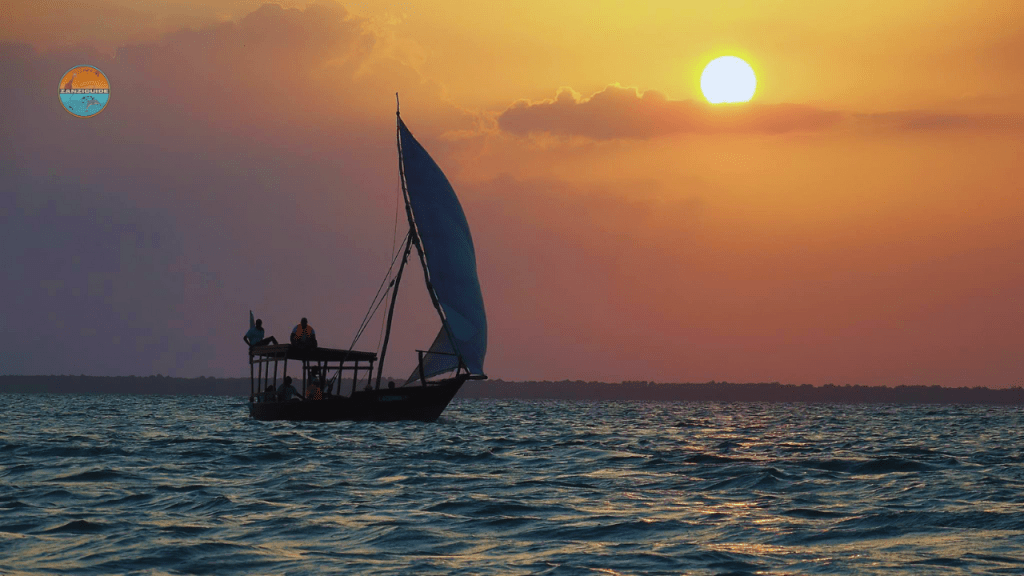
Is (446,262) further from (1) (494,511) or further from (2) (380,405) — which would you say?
(1) (494,511)

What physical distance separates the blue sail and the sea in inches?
571

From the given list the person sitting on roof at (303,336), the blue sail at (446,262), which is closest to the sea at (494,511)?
the person sitting on roof at (303,336)

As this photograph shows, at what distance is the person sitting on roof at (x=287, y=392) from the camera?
4712 cm

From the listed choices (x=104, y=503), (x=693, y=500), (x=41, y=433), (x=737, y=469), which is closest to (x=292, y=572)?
(x=104, y=503)

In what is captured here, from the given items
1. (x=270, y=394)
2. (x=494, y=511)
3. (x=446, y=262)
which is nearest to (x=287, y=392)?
(x=270, y=394)

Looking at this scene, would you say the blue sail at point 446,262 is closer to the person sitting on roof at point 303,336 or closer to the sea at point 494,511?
the person sitting on roof at point 303,336

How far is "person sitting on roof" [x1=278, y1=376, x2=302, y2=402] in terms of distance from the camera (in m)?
47.1

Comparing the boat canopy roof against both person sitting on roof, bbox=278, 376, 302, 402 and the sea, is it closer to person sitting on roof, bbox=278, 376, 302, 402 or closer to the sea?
person sitting on roof, bbox=278, 376, 302, 402

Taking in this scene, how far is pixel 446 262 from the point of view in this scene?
47250mm

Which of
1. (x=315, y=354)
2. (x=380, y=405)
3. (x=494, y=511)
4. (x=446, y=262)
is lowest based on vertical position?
(x=494, y=511)

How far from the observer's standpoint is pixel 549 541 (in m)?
14.9

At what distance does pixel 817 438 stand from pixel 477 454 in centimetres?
2137

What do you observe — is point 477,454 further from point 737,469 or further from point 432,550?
point 432,550

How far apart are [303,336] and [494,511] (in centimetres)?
2717
